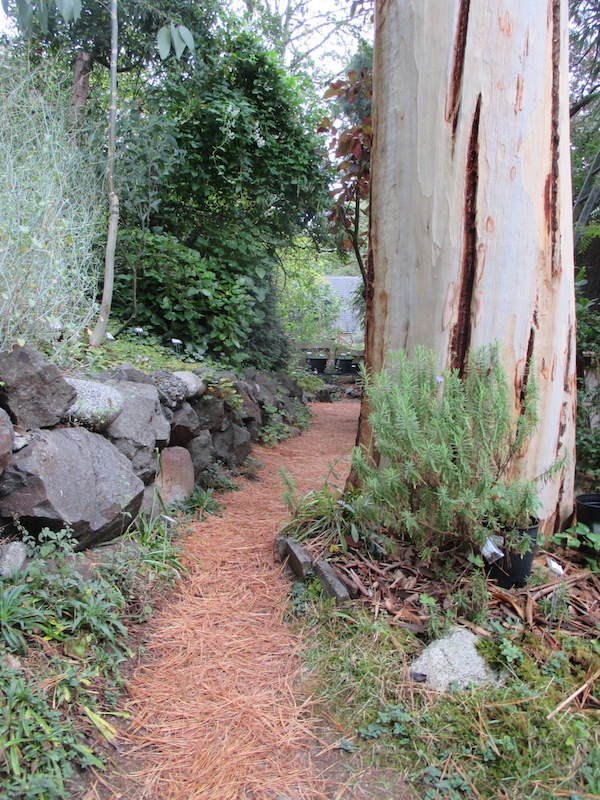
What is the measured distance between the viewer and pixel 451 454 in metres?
2.02

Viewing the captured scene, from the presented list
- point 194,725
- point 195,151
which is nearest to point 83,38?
point 195,151

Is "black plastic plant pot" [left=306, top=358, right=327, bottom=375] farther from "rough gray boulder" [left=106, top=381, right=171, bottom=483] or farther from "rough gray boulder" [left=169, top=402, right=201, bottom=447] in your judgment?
"rough gray boulder" [left=106, top=381, right=171, bottom=483]

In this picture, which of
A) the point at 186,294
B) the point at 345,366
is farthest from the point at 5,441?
the point at 345,366

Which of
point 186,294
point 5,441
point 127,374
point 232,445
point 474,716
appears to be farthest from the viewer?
point 186,294

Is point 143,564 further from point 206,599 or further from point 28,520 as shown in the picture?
point 28,520

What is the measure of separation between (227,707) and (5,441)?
1.23 m

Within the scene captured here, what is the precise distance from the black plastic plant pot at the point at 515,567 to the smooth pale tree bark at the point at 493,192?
420 mm

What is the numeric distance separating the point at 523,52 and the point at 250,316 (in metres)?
3.54

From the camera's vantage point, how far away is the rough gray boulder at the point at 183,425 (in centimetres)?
348

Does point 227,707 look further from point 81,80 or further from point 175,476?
point 81,80

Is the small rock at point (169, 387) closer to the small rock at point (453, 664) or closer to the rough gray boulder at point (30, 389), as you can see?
the rough gray boulder at point (30, 389)

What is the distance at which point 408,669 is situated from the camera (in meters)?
1.77

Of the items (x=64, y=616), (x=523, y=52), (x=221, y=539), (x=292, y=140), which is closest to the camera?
(x=64, y=616)

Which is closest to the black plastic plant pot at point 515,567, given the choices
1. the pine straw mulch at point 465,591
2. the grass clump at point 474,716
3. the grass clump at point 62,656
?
the pine straw mulch at point 465,591
